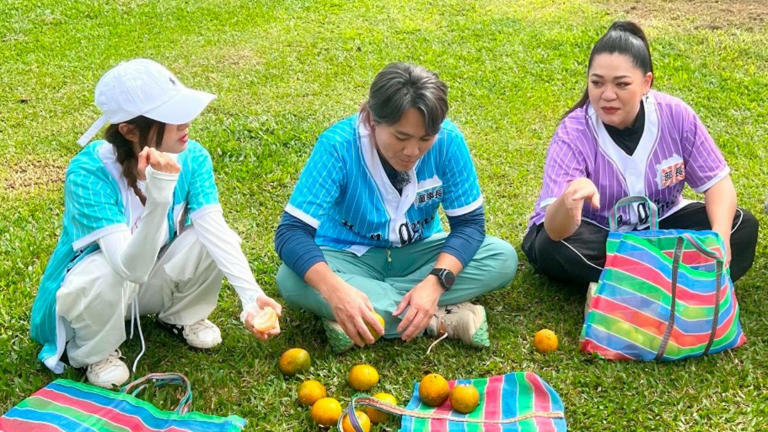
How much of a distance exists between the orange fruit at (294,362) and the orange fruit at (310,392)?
0.16 meters

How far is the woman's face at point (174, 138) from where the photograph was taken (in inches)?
122

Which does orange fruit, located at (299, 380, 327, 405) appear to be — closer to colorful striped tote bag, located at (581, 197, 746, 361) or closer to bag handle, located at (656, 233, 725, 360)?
colorful striped tote bag, located at (581, 197, 746, 361)

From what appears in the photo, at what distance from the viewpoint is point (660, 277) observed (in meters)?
3.39

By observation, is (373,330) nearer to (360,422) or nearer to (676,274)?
(360,422)

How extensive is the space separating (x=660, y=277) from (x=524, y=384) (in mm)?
750

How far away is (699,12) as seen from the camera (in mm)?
8391

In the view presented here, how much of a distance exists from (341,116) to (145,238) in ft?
11.3

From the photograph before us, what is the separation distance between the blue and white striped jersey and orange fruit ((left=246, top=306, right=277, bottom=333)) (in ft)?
1.73

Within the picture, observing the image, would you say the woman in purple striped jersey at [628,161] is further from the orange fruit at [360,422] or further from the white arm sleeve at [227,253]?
the white arm sleeve at [227,253]

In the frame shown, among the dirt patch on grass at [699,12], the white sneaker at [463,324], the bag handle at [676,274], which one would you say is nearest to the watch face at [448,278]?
the white sneaker at [463,324]

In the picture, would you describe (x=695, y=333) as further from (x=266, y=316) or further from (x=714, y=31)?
(x=714, y=31)

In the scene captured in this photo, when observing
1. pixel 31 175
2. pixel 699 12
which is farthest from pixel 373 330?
pixel 699 12

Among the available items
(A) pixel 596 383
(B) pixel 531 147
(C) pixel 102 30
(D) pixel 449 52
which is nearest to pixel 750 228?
(A) pixel 596 383

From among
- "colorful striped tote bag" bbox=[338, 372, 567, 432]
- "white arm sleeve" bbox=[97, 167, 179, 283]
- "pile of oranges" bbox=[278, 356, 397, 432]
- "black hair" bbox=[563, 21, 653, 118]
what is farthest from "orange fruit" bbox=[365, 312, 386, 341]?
"black hair" bbox=[563, 21, 653, 118]
